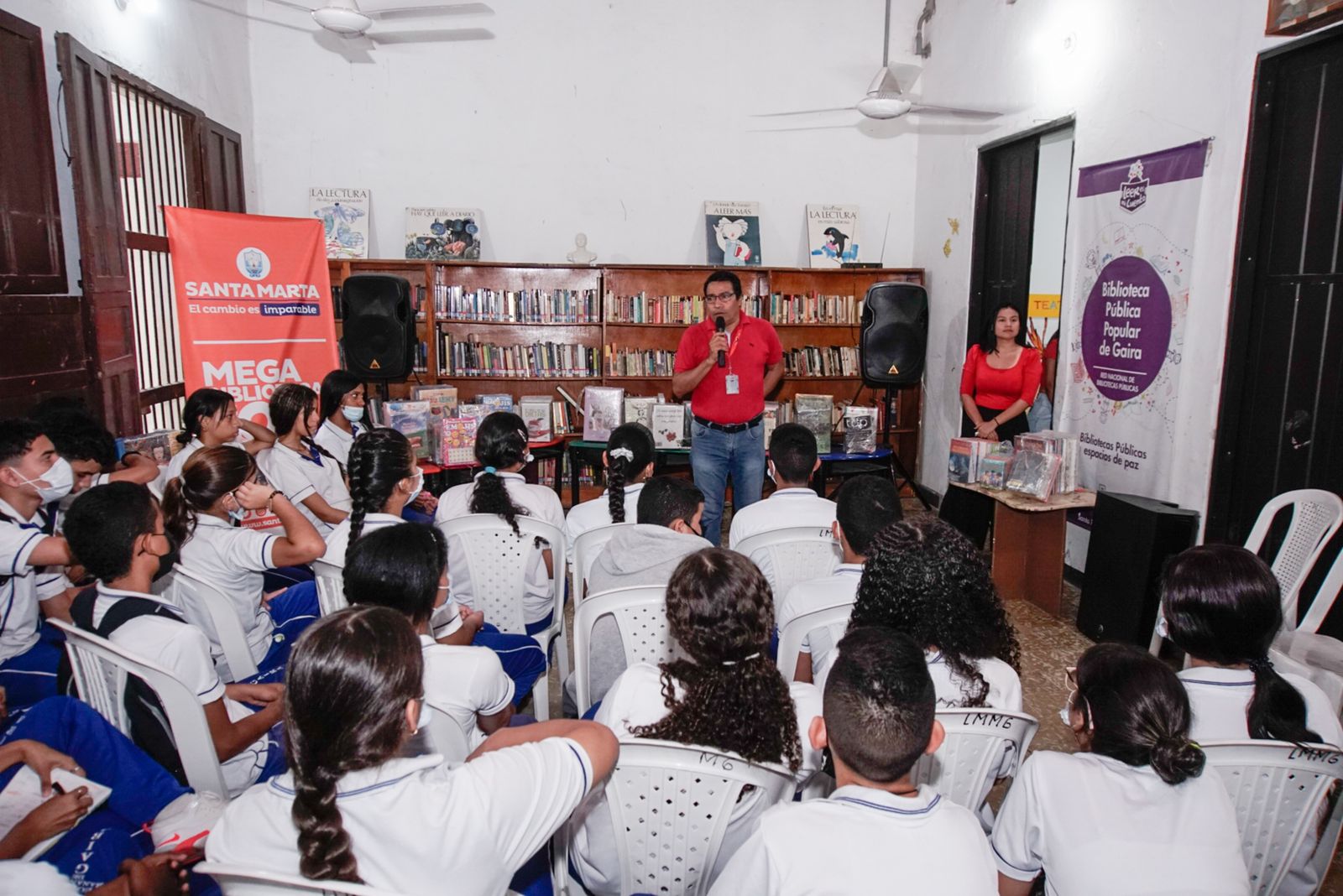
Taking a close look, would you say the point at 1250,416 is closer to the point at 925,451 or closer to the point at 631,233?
the point at 925,451

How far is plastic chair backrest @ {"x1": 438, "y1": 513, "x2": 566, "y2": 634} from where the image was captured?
8.88 feet

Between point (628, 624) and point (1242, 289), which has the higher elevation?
point (1242, 289)

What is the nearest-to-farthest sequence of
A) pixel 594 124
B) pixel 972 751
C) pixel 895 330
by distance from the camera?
pixel 972 751 < pixel 895 330 < pixel 594 124

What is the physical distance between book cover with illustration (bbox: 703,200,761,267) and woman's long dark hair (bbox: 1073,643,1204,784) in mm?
5369

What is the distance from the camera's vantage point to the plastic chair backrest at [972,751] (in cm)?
156

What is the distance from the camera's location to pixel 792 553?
8.96 ft

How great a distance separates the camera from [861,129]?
663 centimetres

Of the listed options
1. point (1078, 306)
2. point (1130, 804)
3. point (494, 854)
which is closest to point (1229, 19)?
point (1078, 306)

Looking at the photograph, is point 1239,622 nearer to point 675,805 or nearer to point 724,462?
point 675,805

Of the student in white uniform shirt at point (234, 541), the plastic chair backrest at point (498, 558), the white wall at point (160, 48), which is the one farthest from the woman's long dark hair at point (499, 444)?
the white wall at point (160, 48)

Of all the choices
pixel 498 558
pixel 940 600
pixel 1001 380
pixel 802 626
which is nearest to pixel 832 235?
pixel 1001 380

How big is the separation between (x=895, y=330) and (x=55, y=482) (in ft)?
16.0

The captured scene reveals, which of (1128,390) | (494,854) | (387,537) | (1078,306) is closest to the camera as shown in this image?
(494,854)

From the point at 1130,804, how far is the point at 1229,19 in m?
3.69
